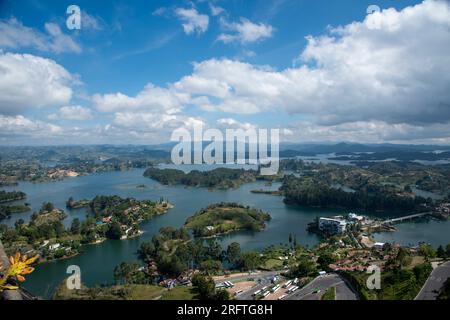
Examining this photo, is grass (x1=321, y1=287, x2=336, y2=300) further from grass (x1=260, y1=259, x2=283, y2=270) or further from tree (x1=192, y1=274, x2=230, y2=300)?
grass (x1=260, y1=259, x2=283, y2=270)

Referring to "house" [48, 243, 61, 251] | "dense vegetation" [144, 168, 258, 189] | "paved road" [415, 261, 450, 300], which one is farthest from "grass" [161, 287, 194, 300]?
"dense vegetation" [144, 168, 258, 189]

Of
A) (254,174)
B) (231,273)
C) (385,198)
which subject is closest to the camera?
(231,273)

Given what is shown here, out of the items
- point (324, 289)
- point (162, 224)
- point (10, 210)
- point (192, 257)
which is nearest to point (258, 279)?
point (324, 289)

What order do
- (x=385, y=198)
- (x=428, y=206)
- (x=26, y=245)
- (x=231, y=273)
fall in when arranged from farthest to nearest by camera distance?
(x=385, y=198)
(x=428, y=206)
(x=26, y=245)
(x=231, y=273)

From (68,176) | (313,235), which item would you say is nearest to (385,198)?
(313,235)

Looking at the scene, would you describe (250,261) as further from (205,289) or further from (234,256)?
(205,289)
